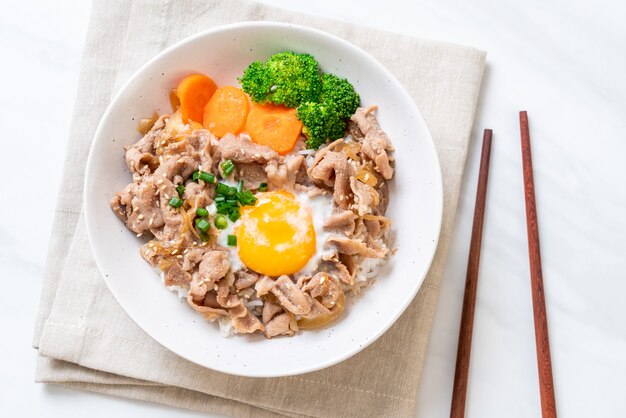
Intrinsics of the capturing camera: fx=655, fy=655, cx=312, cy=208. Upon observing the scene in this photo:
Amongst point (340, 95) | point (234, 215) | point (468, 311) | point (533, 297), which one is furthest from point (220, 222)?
point (533, 297)

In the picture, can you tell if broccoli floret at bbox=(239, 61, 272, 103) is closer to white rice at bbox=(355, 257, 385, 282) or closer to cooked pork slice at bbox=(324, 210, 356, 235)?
cooked pork slice at bbox=(324, 210, 356, 235)

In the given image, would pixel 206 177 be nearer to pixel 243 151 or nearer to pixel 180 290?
pixel 243 151

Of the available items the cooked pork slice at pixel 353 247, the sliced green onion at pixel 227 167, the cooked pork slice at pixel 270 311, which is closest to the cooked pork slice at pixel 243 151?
the sliced green onion at pixel 227 167

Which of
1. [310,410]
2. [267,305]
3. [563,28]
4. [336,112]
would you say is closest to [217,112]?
[336,112]

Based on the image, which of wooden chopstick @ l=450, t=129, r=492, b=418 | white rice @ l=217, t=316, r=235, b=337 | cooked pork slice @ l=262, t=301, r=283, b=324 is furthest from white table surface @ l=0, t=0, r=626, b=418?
cooked pork slice @ l=262, t=301, r=283, b=324

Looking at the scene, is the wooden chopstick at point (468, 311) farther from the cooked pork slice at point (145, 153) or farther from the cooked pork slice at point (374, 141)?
the cooked pork slice at point (145, 153)
